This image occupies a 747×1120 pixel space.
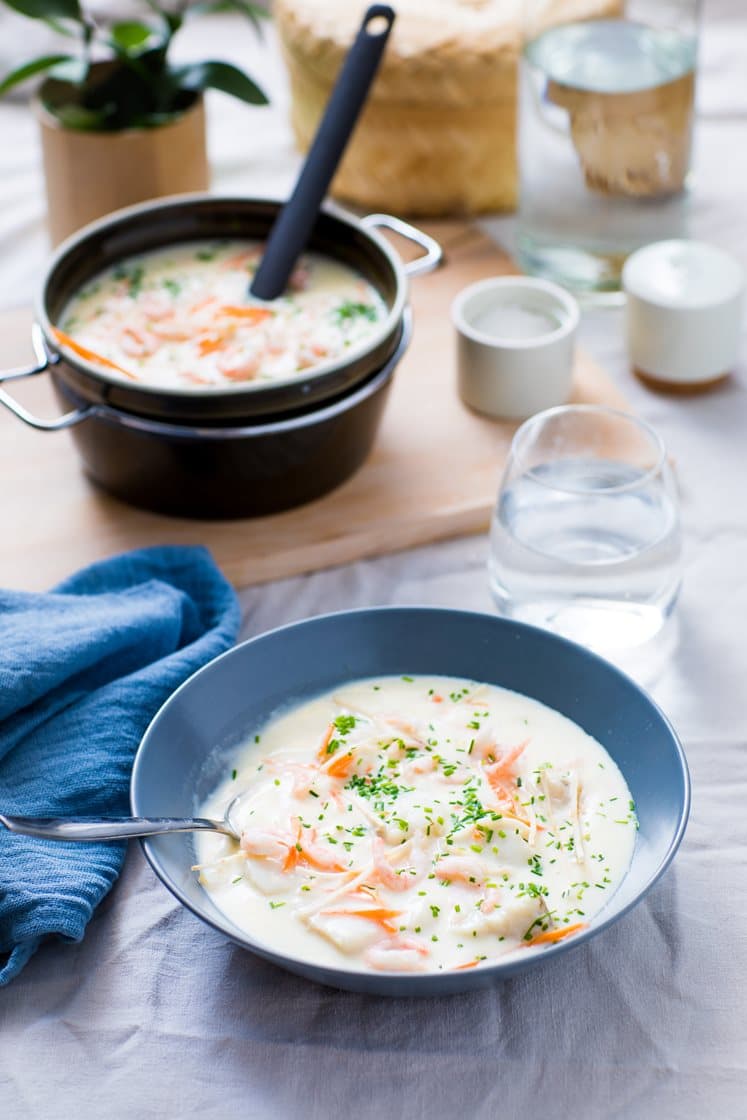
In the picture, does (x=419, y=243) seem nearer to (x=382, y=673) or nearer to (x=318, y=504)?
(x=318, y=504)

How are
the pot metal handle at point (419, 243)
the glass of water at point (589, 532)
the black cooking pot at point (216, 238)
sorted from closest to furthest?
the glass of water at point (589, 532)
the black cooking pot at point (216, 238)
the pot metal handle at point (419, 243)

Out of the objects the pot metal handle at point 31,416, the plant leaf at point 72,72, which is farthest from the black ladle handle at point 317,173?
the plant leaf at point 72,72

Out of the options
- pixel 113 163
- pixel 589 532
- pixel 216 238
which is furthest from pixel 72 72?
pixel 589 532

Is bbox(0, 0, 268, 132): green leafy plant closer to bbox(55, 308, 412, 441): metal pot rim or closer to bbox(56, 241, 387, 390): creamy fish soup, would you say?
bbox(56, 241, 387, 390): creamy fish soup

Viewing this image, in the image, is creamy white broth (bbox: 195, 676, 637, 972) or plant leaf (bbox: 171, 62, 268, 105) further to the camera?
plant leaf (bbox: 171, 62, 268, 105)

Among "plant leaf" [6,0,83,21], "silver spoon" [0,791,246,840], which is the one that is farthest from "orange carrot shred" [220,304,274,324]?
"silver spoon" [0,791,246,840]

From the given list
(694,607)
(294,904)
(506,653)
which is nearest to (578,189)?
(694,607)

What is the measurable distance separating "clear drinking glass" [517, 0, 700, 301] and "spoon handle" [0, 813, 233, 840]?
1.14 metres

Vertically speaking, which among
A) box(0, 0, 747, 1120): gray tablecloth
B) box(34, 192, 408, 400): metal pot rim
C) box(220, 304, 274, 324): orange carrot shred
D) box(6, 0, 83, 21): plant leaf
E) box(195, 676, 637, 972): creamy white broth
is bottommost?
box(0, 0, 747, 1120): gray tablecloth

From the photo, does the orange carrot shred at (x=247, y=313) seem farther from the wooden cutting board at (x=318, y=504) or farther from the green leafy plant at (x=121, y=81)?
the green leafy plant at (x=121, y=81)

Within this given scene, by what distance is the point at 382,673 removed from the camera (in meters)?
1.26

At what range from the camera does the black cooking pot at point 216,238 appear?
4.67 ft

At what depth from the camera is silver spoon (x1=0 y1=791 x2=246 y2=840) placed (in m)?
1.00

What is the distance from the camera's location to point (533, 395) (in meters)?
1.69
